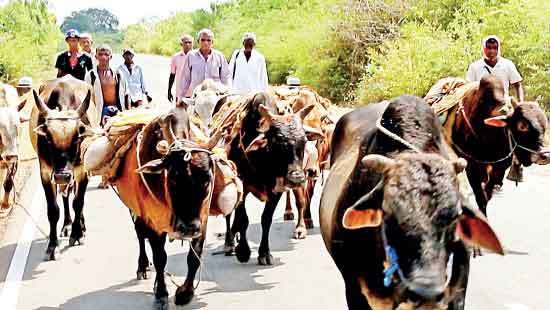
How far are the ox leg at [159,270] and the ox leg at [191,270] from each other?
16 cm

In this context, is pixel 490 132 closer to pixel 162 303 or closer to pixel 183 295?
pixel 183 295

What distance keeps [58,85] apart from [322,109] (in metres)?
3.27

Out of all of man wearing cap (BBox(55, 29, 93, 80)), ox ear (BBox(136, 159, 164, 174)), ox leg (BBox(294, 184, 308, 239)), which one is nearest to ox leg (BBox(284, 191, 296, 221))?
ox leg (BBox(294, 184, 308, 239))

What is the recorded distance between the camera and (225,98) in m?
9.07

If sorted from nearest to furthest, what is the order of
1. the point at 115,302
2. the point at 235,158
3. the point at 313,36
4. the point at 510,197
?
the point at 115,302
the point at 235,158
the point at 510,197
the point at 313,36

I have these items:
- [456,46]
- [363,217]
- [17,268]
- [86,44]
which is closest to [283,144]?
[17,268]

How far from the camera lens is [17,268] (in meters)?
7.74

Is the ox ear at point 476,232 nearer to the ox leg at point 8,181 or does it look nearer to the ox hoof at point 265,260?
the ox hoof at point 265,260

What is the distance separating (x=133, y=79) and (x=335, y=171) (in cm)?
554

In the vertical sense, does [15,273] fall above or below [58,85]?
below

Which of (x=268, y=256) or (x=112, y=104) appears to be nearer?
(x=268, y=256)

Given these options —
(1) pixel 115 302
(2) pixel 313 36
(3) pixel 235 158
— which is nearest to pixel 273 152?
(3) pixel 235 158

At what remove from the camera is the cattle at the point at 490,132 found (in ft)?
25.3

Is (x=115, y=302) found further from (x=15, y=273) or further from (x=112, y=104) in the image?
(x=112, y=104)
